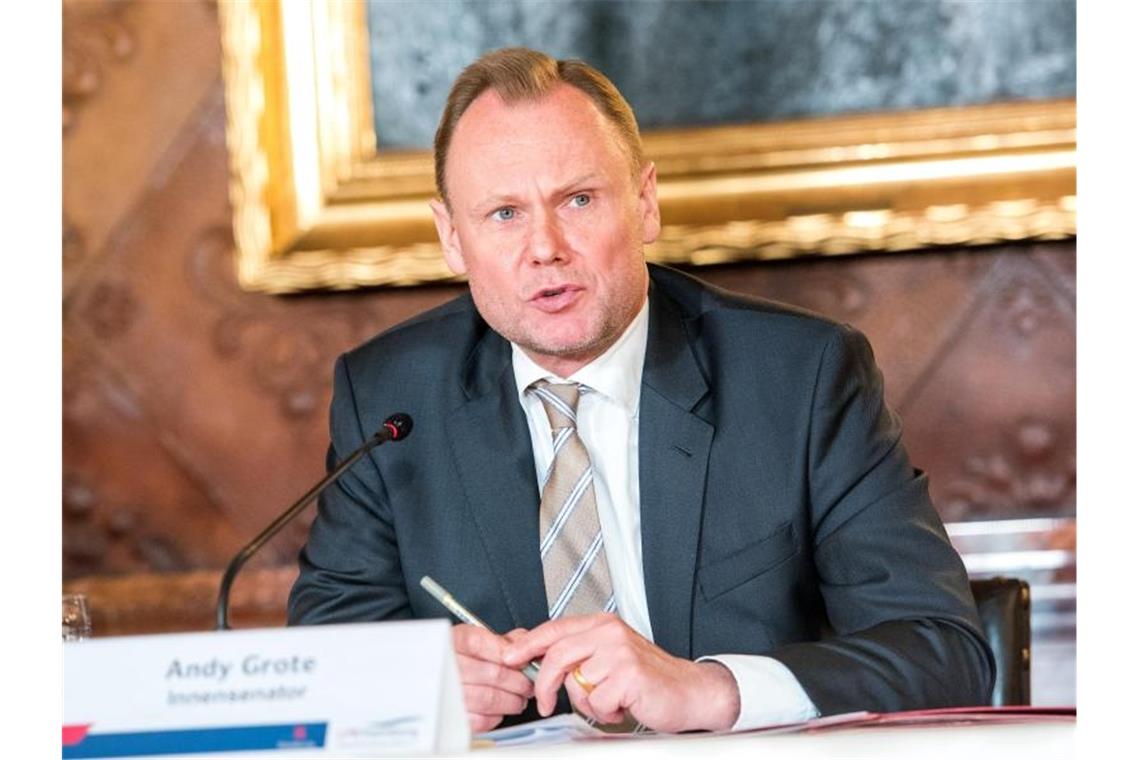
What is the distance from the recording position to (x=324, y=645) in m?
1.30

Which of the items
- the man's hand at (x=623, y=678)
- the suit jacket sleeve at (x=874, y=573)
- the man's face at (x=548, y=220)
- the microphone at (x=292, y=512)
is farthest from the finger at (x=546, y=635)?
the man's face at (x=548, y=220)

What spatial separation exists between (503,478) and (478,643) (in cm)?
54

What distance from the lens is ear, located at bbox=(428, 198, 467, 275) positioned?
247cm

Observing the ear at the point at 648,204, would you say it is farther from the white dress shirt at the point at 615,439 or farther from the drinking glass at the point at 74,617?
the drinking glass at the point at 74,617

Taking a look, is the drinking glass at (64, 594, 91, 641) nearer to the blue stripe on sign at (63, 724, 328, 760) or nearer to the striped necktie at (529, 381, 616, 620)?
the striped necktie at (529, 381, 616, 620)

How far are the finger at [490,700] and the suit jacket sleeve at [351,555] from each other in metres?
0.58

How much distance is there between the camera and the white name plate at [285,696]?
4.19ft

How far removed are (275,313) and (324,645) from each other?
227 cm

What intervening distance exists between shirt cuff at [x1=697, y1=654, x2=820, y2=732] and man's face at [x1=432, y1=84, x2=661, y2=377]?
2.15ft

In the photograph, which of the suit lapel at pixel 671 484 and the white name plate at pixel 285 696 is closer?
the white name plate at pixel 285 696

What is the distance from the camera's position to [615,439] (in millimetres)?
2408
